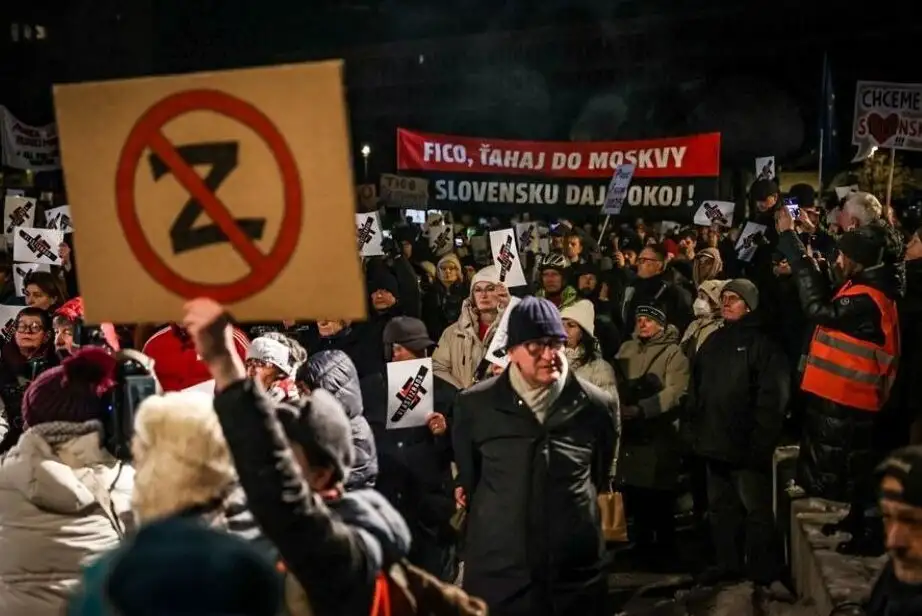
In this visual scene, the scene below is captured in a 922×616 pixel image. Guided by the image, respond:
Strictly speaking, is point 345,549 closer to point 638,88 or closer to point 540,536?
point 540,536

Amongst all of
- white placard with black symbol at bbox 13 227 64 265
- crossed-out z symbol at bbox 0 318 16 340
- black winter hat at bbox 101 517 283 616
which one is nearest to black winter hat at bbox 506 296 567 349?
black winter hat at bbox 101 517 283 616

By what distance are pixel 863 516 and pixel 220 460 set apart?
4.08 m

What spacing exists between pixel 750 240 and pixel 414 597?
28.7ft

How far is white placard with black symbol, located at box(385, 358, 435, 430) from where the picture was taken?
251 inches

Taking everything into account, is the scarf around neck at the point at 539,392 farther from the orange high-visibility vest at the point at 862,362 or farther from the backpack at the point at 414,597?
the orange high-visibility vest at the point at 862,362

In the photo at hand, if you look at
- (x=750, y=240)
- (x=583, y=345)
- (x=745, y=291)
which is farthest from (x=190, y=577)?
(x=750, y=240)

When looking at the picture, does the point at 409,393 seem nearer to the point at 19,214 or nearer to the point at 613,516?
the point at 613,516

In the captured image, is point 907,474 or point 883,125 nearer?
point 907,474

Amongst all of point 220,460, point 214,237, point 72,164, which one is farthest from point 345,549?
point 72,164

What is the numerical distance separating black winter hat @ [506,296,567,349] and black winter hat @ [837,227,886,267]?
2.10 meters

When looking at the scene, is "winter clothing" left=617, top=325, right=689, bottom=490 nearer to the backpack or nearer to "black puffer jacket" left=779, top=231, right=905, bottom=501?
"black puffer jacket" left=779, top=231, right=905, bottom=501

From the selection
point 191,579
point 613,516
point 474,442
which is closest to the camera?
point 191,579

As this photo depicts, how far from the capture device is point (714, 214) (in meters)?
13.8

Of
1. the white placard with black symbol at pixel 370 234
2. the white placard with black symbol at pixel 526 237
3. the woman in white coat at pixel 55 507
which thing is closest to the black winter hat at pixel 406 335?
the woman in white coat at pixel 55 507
